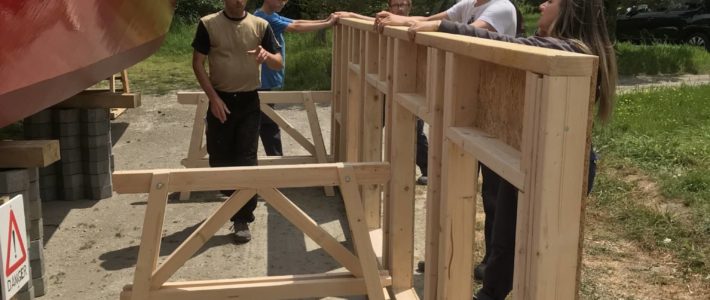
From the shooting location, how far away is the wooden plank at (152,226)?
3.15 m

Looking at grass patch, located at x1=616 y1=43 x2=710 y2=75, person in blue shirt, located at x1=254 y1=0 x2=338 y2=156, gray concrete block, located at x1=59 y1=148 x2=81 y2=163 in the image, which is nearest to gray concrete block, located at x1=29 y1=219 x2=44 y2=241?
gray concrete block, located at x1=59 y1=148 x2=81 y2=163

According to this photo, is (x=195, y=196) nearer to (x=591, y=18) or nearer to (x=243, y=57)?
(x=243, y=57)

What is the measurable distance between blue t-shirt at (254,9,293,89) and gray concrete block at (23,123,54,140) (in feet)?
5.62

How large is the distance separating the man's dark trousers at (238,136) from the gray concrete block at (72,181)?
1486 mm

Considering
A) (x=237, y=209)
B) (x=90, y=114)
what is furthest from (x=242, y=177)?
(x=90, y=114)

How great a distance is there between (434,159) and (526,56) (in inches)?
41.1

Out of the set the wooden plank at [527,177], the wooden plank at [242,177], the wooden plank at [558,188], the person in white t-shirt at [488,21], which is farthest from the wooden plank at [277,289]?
the wooden plank at [558,188]

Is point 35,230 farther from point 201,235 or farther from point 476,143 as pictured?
point 476,143

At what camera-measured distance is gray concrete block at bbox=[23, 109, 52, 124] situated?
5746 mm

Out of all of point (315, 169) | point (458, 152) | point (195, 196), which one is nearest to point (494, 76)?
point (458, 152)

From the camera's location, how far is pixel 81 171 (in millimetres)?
5969

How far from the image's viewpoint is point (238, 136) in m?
5.01

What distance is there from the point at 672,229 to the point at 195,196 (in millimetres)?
3503

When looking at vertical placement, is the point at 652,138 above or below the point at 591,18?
below
